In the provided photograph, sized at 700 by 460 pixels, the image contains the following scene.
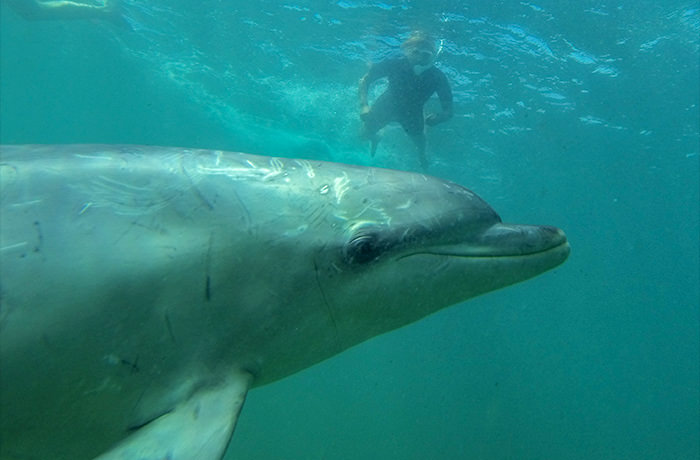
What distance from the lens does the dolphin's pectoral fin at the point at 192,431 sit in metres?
2.47

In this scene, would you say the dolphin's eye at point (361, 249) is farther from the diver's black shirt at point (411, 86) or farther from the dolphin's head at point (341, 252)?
the diver's black shirt at point (411, 86)

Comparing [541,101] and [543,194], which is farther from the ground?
[541,101]

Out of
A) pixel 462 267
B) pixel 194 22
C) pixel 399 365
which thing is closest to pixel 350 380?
pixel 399 365

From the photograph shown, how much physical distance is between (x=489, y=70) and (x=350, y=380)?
3697cm

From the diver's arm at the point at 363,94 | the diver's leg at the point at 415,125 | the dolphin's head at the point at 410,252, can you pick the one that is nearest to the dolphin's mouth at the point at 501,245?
the dolphin's head at the point at 410,252

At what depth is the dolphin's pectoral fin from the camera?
8.12ft

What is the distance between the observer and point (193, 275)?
116 inches

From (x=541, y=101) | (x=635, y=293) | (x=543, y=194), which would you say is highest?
(x=541, y=101)

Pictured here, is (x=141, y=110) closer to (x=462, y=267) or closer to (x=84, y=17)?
(x=84, y=17)

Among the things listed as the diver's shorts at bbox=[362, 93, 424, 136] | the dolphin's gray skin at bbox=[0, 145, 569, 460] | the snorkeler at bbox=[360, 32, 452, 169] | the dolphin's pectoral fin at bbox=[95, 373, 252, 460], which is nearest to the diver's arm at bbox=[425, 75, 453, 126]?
the snorkeler at bbox=[360, 32, 452, 169]

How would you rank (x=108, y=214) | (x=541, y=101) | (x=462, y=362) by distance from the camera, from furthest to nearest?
(x=462, y=362)
(x=541, y=101)
(x=108, y=214)

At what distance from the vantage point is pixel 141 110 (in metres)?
46.9

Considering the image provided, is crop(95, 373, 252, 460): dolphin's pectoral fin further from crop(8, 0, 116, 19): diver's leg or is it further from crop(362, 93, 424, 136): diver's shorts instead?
crop(8, 0, 116, 19): diver's leg

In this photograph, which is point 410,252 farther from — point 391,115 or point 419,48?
point 391,115
